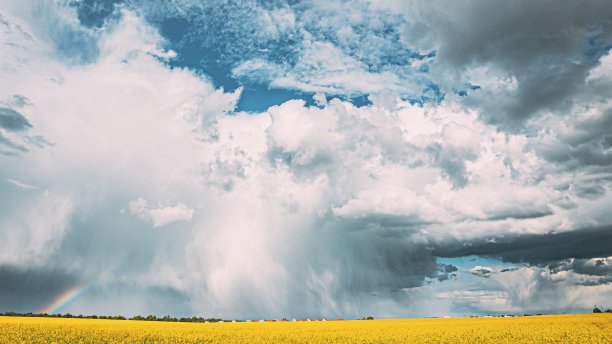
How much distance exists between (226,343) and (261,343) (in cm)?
321

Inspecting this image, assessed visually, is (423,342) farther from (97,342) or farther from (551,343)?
(97,342)

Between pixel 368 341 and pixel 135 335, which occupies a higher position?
pixel 135 335

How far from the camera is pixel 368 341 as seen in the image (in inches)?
1745

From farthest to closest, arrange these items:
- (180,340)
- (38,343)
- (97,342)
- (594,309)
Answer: (594,309) < (180,340) < (97,342) < (38,343)

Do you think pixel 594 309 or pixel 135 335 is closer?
pixel 135 335

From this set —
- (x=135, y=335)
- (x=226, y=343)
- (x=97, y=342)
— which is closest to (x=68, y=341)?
(x=97, y=342)

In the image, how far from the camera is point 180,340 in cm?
4403

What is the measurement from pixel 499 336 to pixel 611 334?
1333cm

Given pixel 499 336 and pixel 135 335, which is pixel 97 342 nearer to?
pixel 135 335

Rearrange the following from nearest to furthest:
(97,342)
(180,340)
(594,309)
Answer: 1. (97,342)
2. (180,340)
3. (594,309)

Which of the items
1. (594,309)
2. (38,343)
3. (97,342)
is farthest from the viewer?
(594,309)

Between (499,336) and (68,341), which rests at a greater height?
(68,341)

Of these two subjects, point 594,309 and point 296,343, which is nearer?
point 296,343

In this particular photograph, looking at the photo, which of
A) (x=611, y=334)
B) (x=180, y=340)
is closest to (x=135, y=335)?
(x=180, y=340)
